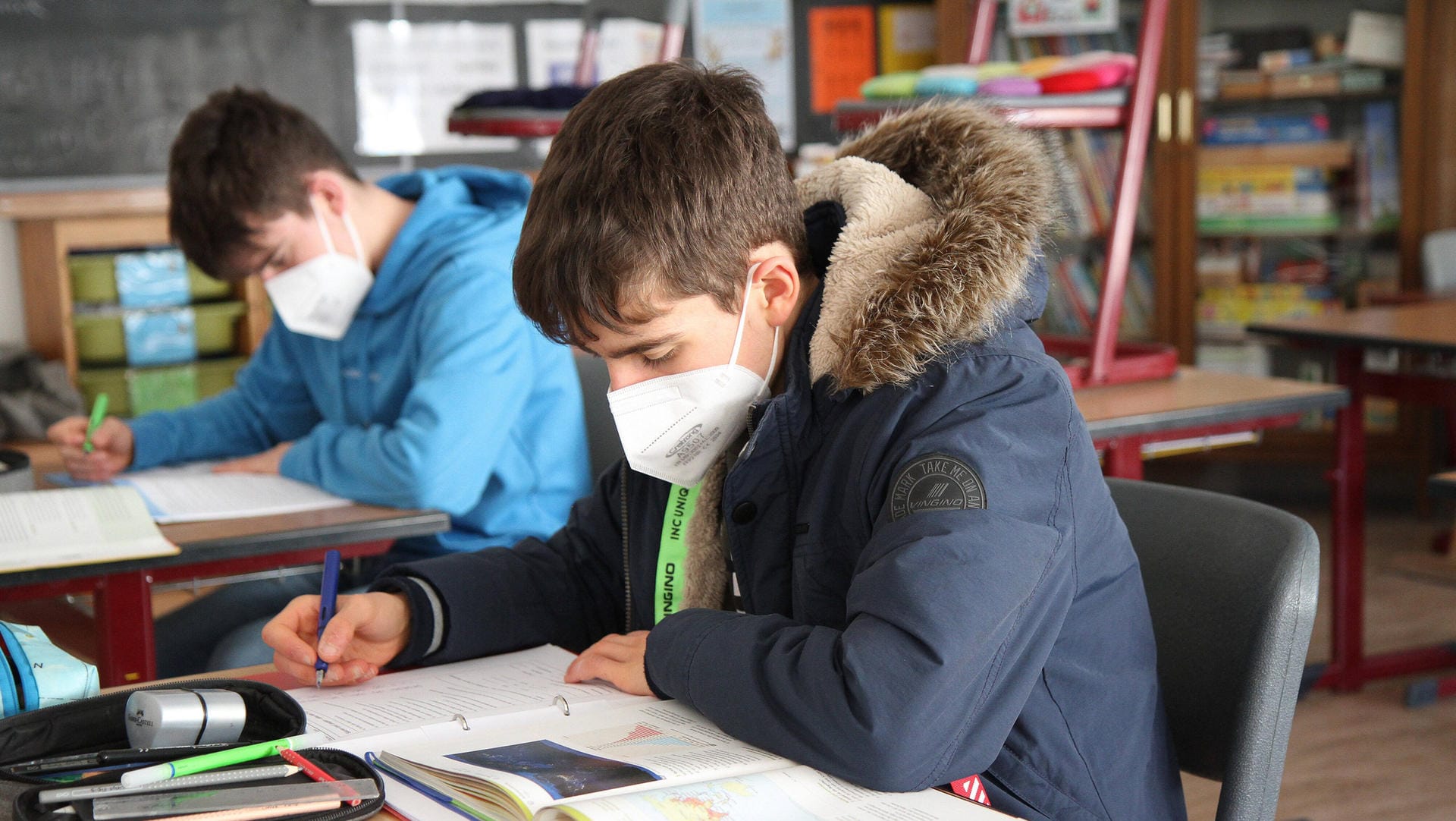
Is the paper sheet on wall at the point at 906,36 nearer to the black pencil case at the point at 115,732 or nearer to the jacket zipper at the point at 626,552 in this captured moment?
the jacket zipper at the point at 626,552

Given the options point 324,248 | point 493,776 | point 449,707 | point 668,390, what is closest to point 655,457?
point 668,390

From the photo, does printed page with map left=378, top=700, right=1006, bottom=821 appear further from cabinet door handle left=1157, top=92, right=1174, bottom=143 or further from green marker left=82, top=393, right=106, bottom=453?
cabinet door handle left=1157, top=92, right=1174, bottom=143

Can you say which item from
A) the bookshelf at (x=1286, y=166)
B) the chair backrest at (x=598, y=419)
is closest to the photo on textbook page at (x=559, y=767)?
the chair backrest at (x=598, y=419)

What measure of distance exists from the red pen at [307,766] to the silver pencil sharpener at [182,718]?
0.26 feet

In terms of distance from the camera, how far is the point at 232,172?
1.94m

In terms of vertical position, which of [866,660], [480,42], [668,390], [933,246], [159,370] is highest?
[480,42]

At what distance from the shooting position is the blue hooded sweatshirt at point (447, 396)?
72.1 inches

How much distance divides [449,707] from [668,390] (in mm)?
305

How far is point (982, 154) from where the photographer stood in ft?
3.61

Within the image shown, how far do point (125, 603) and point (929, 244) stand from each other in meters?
1.03

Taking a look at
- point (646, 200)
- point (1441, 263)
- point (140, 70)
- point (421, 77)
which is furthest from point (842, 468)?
point (1441, 263)

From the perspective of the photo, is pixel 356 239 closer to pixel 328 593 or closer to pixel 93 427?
pixel 93 427

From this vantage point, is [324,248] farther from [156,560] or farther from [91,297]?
[91,297]

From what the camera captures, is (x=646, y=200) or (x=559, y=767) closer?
(x=559, y=767)
